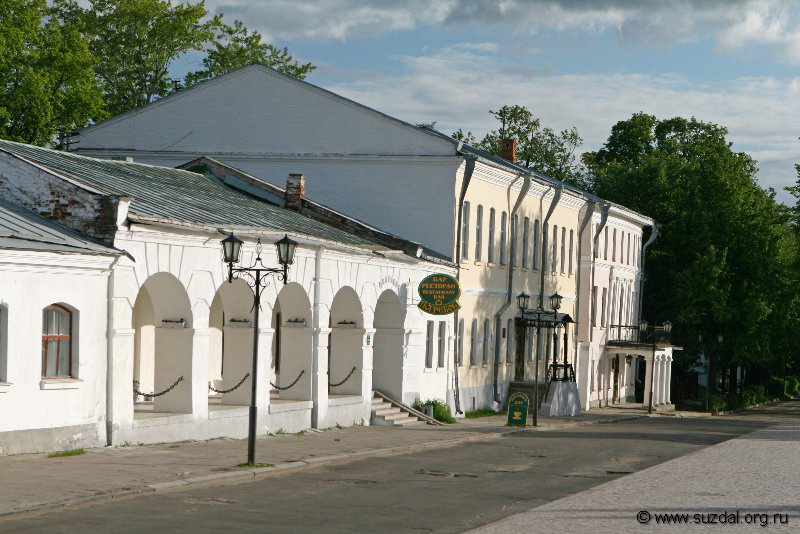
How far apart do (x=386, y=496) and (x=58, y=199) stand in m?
8.43

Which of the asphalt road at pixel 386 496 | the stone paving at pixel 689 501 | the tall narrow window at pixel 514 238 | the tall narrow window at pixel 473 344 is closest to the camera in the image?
the asphalt road at pixel 386 496

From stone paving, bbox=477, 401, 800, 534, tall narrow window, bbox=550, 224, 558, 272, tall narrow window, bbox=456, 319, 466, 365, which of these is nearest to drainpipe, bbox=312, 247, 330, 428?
stone paving, bbox=477, 401, 800, 534

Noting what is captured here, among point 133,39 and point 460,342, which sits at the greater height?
point 133,39

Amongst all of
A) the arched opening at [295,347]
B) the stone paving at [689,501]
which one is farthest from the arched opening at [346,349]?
the stone paving at [689,501]

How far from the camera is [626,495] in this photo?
59.2 feet

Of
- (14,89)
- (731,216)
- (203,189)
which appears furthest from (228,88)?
(731,216)

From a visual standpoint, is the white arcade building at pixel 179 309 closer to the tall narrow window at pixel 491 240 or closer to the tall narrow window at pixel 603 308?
the tall narrow window at pixel 491 240

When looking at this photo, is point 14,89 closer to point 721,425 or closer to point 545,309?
point 545,309

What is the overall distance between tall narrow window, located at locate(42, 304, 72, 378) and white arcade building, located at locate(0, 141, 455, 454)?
22 millimetres

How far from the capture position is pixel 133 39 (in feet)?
198

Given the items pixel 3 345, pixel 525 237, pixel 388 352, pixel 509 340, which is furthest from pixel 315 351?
pixel 525 237

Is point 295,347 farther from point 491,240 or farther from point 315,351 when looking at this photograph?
point 491,240

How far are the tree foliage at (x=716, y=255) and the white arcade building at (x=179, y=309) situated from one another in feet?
91.8

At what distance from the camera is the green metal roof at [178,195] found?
24.2 metres
